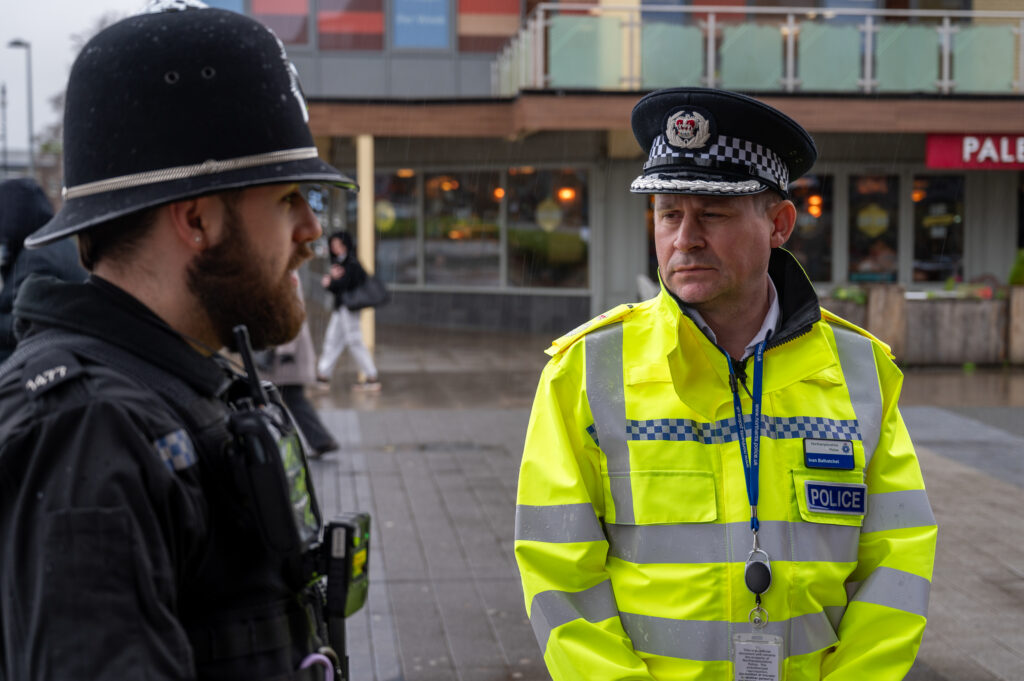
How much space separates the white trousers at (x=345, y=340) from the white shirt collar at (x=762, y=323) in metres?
10.4

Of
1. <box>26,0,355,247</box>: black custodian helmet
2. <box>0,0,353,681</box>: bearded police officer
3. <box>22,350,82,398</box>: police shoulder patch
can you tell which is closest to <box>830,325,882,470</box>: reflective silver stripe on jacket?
<box>0,0,353,681</box>: bearded police officer

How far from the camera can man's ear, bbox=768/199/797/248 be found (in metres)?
2.76

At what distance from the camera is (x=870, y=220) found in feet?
63.2

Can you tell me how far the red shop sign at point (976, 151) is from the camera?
1652 cm

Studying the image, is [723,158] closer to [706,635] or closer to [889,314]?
[706,635]

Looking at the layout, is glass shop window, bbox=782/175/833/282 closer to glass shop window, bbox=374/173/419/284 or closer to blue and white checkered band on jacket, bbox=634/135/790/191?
glass shop window, bbox=374/173/419/284

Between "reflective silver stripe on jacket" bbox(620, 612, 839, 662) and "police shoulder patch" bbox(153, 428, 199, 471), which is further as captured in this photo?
"reflective silver stripe on jacket" bbox(620, 612, 839, 662)

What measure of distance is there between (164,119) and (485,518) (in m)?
5.83

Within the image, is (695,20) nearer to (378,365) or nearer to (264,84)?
(378,365)

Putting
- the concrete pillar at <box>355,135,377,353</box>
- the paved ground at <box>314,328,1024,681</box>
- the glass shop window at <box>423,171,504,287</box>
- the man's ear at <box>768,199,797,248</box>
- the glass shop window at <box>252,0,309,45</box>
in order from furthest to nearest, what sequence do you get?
the glass shop window at <box>423,171,504,287</box> < the glass shop window at <box>252,0,309,45</box> < the concrete pillar at <box>355,135,377,353</box> < the paved ground at <box>314,328,1024,681</box> < the man's ear at <box>768,199,797,248</box>

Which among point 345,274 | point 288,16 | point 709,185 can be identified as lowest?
point 345,274

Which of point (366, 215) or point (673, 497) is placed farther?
point (366, 215)

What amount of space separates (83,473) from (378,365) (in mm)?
14596

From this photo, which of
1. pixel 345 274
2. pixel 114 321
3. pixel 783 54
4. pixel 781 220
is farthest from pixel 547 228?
pixel 114 321
